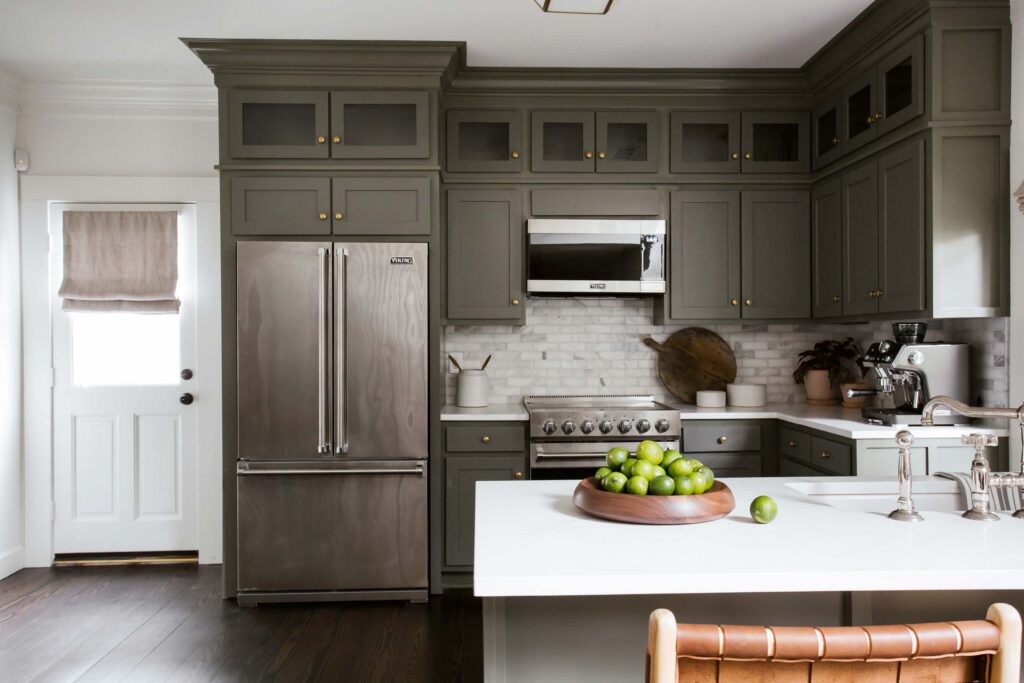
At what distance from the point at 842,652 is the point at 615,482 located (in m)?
0.81

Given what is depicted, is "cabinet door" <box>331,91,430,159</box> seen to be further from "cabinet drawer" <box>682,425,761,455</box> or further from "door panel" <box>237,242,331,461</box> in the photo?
"cabinet drawer" <box>682,425,761,455</box>

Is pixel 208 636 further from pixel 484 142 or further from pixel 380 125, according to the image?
pixel 484 142

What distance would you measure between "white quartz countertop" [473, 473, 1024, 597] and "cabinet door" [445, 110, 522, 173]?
8.22 ft

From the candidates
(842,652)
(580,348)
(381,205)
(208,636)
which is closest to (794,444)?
(580,348)

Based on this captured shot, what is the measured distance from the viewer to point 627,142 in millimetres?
3902

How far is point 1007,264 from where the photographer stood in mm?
2826

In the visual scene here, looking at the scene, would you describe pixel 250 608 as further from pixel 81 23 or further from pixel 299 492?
pixel 81 23

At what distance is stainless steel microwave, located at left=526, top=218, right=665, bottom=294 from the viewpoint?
12.5 ft

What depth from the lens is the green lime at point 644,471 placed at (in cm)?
162

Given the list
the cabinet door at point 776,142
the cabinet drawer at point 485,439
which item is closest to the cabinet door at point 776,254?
the cabinet door at point 776,142

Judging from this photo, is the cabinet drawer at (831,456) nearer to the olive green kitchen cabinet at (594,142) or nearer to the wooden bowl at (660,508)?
the wooden bowl at (660,508)

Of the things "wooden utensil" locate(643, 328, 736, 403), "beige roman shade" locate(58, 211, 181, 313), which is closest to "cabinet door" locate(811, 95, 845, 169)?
"wooden utensil" locate(643, 328, 736, 403)

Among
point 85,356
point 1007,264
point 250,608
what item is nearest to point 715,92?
point 1007,264

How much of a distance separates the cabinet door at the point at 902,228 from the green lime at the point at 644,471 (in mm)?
1910
